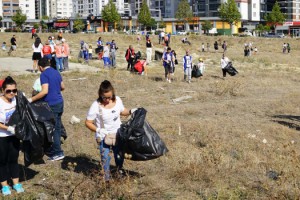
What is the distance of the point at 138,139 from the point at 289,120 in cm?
724

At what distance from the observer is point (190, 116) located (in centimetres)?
1177

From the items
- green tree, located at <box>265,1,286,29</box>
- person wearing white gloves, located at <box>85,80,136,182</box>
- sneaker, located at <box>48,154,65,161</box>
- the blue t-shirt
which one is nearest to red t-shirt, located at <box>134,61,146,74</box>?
sneaker, located at <box>48,154,65,161</box>

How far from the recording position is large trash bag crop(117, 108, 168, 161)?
17.2 ft

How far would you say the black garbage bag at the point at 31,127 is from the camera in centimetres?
529

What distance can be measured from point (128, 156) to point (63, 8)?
179m

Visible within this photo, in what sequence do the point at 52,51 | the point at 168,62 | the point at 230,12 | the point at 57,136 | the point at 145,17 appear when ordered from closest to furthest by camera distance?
the point at 57,136
the point at 52,51
the point at 168,62
the point at 230,12
the point at 145,17

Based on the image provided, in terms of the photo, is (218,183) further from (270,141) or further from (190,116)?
(190,116)

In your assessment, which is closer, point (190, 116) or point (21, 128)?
point (21, 128)

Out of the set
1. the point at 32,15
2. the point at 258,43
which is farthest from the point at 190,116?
the point at 32,15

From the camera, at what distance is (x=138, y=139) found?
17.2 feet

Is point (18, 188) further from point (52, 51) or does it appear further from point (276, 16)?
point (276, 16)

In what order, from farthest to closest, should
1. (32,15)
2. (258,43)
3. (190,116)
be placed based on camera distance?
1. (32,15)
2. (258,43)
3. (190,116)

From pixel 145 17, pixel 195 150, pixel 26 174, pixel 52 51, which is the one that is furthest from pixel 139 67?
pixel 145 17

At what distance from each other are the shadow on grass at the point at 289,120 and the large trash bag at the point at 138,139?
5.93 m
